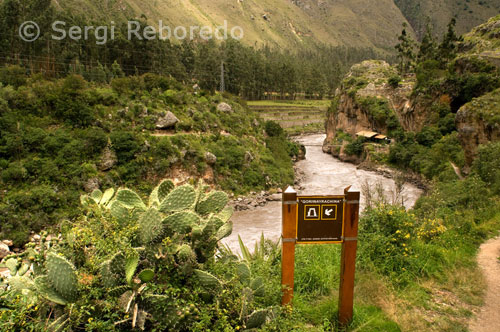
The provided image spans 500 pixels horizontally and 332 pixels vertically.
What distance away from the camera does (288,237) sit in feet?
15.7

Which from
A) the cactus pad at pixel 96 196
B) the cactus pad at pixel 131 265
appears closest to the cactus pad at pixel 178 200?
the cactus pad at pixel 131 265

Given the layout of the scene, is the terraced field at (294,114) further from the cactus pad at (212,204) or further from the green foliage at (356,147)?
the cactus pad at (212,204)

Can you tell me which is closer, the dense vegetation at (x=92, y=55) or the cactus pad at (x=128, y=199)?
the cactus pad at (x=128, y=199)

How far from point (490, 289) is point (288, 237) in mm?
4705

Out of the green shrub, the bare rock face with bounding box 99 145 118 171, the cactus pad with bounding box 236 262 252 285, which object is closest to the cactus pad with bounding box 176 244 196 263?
the cactus pad with bounding box 236 262 252 285

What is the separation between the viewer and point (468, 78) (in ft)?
108

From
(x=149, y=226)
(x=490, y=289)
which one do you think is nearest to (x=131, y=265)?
(x=149, y=226)

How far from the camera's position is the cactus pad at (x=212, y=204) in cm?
553

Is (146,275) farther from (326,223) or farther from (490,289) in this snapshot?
(490,289)

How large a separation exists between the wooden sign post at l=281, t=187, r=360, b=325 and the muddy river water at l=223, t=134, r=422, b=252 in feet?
24.7

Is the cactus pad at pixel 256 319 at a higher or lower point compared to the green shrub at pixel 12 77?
lower

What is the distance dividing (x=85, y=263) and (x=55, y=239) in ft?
2.35

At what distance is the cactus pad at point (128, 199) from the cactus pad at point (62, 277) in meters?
1.40

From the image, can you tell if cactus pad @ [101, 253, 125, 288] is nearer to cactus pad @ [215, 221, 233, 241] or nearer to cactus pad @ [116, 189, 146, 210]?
cactus pad @ [116, 189, 146, 210]
